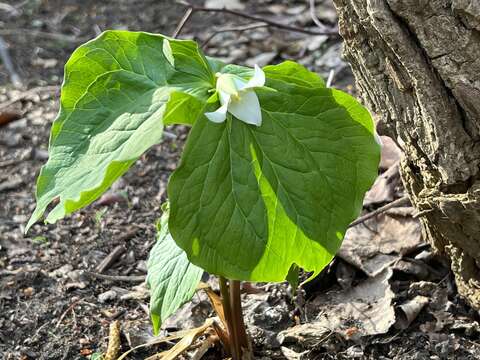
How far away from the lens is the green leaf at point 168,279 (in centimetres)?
139

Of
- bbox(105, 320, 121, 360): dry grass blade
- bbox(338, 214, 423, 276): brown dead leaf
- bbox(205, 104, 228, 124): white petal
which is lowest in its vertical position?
bbox(105, 320, 121, 360): dry grass blade

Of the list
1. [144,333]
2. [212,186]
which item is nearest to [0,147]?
[144,333]

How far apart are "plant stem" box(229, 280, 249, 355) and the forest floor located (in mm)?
107

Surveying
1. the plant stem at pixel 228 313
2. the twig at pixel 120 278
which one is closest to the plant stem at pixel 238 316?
the plant stem at pixel 228 313

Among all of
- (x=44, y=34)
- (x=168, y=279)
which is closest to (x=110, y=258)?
(x=168, y=279)

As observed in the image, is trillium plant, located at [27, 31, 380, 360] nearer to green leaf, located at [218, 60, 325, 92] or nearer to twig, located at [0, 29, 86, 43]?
green leaf, located at [218, 60, 325, 92]

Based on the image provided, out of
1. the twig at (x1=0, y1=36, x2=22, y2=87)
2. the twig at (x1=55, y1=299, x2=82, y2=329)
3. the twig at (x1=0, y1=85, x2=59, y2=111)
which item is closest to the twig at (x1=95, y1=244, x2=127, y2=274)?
the twig at (x1=55, y1=299, x2=82, y2=329)

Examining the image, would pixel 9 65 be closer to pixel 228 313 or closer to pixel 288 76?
pixel 228 313

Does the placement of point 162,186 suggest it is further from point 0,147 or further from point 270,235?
point 270,235

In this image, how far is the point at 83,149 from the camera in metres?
1.31

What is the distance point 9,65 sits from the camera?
10.6 feet

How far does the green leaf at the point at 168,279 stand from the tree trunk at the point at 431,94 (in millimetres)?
500

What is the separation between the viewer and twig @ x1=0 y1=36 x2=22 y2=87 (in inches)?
123

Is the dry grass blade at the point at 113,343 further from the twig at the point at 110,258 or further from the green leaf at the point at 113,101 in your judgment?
the green leaf at the point at 113,101
